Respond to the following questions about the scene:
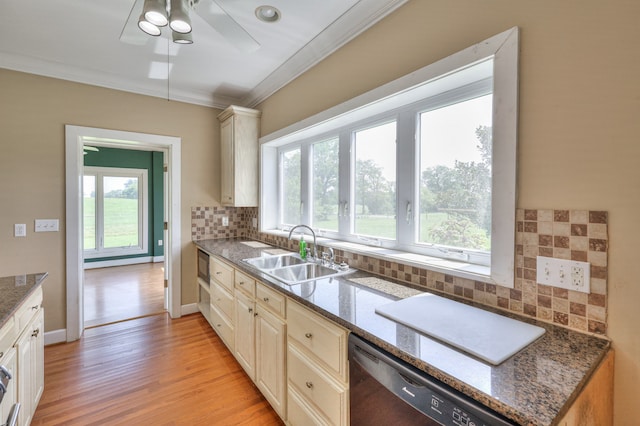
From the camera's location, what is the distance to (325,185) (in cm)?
271

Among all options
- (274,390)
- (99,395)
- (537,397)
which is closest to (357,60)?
(537,397)

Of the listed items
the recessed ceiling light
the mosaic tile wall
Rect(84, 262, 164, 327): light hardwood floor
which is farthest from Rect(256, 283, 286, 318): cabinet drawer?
Rect(84, 262, 164, 327): light hardwood floor

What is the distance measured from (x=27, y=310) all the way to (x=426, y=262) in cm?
218

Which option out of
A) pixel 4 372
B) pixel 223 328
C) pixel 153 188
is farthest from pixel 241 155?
pixel 153 188

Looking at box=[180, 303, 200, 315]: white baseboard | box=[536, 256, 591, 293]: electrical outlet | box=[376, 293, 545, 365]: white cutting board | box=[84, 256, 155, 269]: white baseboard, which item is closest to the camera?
box=[376, 293, 545, 365]: white cutting board

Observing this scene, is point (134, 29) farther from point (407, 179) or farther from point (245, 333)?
point (245, 333)

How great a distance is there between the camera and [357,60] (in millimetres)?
1990

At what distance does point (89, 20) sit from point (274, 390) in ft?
8.97

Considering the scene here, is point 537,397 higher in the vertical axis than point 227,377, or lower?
higher

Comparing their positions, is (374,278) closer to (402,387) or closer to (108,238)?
(402,387)

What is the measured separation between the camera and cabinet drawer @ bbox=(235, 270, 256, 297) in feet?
6.41

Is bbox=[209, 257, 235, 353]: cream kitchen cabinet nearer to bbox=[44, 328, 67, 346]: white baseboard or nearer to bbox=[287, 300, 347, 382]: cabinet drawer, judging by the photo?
bbox=[287, 300, 347, 382]: cabinet drawer

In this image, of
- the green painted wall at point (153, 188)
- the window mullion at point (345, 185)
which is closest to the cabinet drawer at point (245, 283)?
the window mullion at point (345, 185)

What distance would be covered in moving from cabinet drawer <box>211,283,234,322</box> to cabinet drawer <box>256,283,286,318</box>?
61 centimetres
